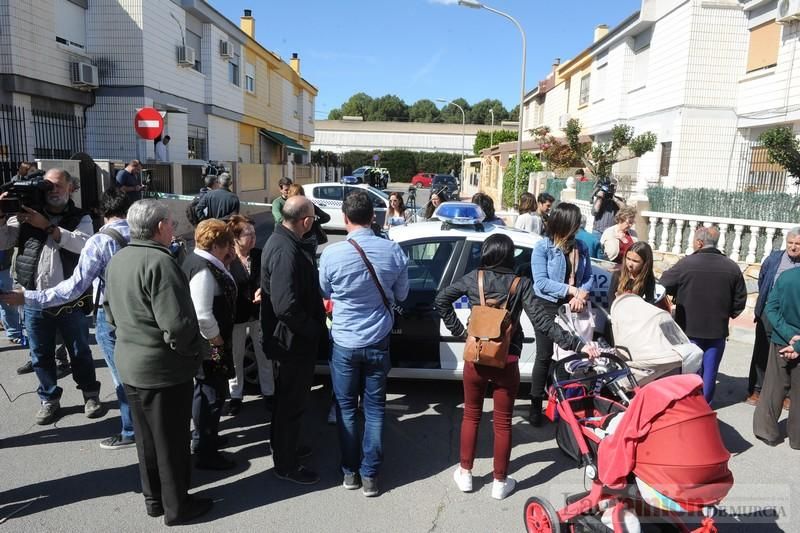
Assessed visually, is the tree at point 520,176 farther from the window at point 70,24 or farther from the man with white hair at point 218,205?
the man with white hair at point 218,205

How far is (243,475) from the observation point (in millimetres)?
3775

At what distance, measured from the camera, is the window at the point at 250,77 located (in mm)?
25047

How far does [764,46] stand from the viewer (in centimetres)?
1424

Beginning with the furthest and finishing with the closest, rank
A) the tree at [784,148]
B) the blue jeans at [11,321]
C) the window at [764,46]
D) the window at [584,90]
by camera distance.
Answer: the window at [584,90] < the window at [764,46] < the tree at [784,148] < the blue jeans at [11,321]

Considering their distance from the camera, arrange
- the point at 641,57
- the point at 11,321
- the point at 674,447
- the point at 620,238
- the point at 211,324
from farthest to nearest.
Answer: the point at 641,57 < the point at 11,321 < the point at 620,238 < the point at 211,324 < the point at 674,447

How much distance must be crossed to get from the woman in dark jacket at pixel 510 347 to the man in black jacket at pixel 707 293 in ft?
5.95

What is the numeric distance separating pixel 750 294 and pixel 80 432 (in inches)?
329

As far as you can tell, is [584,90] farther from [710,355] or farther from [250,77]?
[710,355]

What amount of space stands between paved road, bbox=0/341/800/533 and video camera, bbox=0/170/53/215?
67.5 inches

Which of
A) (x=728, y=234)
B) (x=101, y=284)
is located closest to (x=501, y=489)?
(x=101, y=284)

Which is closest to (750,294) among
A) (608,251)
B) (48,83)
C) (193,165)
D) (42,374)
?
(608,251)

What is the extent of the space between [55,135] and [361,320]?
559 inches

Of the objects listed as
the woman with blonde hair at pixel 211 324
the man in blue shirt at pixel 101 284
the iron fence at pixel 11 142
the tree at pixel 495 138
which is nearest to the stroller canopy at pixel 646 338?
the woman with blonde hair at pixel 211 324

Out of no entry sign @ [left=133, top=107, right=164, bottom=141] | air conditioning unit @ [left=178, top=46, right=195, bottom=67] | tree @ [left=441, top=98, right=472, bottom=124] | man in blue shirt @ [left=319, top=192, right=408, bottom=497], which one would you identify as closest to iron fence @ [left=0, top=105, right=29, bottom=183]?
no entry sign @ [left=133, top=107, right=164, bottom=141]
